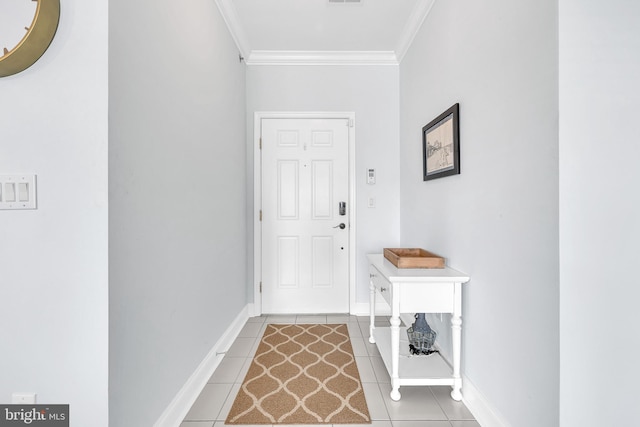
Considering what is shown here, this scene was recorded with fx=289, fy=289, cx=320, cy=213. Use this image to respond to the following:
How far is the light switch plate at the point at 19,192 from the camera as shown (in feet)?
3.42

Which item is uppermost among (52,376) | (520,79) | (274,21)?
(274,21)

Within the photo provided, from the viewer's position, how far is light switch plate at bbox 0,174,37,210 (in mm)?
1042

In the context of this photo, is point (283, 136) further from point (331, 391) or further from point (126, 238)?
point (331, 391)

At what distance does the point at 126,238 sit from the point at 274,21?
87.4 inches

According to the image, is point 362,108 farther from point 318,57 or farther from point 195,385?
point 195,385

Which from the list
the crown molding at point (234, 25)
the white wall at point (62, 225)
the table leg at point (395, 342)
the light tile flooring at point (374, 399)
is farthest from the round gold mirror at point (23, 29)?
the table leg at point (395, 342)

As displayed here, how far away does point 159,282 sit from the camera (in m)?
1.36

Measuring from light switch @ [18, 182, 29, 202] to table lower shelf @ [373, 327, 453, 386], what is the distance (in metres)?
1.93

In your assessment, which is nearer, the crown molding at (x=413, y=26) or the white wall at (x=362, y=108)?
the crown molding at (x=413, y=26)

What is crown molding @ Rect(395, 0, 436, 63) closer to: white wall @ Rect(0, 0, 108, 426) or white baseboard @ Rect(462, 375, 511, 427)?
white wall @ Rect(0, 0, 108, 426)

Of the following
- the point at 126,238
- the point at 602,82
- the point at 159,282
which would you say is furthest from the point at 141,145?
the point at 602,82

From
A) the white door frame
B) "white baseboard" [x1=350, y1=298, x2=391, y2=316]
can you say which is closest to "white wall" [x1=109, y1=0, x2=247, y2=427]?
the white door frame

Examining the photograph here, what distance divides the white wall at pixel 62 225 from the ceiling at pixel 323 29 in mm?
1499

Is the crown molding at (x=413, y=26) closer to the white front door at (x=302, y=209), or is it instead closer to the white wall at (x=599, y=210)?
the white front door at (x=302, y=209)
